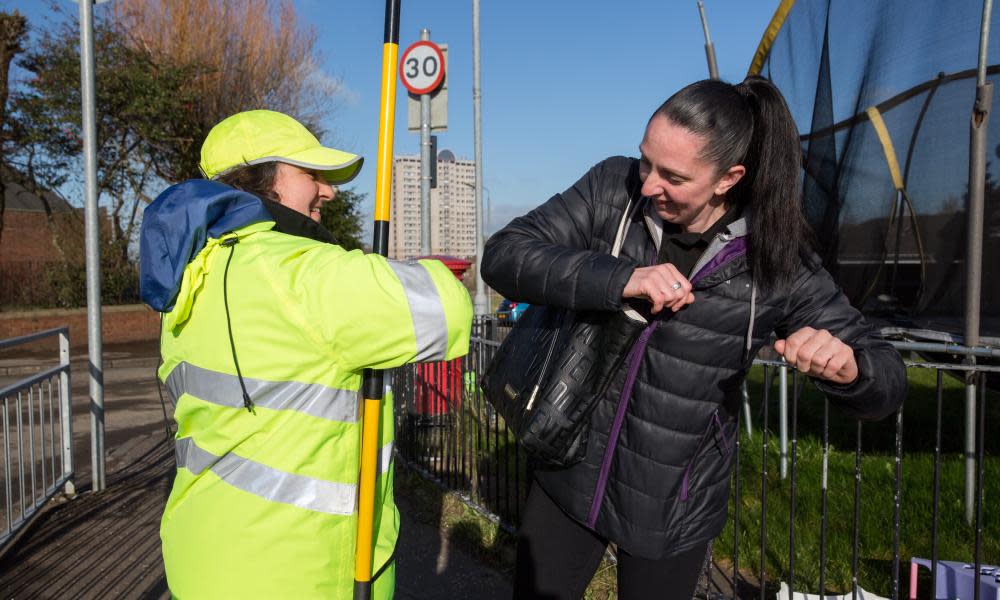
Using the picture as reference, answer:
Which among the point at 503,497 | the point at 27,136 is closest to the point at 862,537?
the point at 503,497

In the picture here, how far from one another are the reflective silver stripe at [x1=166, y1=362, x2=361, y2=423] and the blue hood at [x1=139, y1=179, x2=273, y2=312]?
0.17 m

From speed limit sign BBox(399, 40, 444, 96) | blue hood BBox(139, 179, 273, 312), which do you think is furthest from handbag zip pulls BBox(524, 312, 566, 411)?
speed limit sign BBox(399, 40, 444, 96)

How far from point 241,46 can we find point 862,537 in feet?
56.5

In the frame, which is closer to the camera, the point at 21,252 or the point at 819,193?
the point at 819,193

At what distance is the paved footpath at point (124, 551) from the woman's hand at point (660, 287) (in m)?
2.42

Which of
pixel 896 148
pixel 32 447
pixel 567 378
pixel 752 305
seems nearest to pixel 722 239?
pixel 752 305

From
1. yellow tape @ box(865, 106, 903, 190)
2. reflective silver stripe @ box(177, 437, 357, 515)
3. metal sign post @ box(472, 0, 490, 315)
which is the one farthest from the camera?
metal sign post @ box(472, 0, 490, 315)

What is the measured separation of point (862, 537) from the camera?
4.02m

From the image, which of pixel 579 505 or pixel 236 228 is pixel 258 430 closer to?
pixel 236 228

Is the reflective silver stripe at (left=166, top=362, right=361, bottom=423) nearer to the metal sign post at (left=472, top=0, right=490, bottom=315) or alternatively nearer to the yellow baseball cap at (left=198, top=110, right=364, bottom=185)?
the yellow baseball cap at (left=198, top=110, right=364, bottom=185)

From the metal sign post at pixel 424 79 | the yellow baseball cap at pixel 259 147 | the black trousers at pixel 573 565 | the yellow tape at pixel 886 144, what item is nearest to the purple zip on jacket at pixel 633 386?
the black trousers at pixel 573 565

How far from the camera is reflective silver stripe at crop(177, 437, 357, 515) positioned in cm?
158

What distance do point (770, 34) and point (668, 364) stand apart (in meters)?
4.99

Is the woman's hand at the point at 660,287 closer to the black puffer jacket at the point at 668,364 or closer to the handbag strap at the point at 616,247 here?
the black puffer jacket at the point at 668,364
